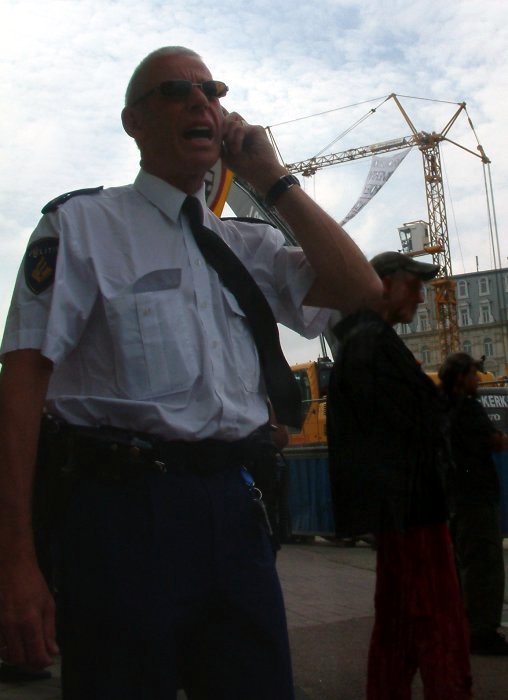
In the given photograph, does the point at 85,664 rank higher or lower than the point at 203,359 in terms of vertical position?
Result: lower

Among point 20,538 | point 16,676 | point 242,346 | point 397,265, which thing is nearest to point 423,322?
point 397,265

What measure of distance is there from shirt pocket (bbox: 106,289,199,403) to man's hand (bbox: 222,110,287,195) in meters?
0.36

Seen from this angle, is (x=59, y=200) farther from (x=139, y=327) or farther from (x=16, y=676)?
(x=16, y=676)

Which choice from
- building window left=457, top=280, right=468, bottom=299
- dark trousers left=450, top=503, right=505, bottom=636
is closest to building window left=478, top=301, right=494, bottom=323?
building window left=457, top=280, right=468, bottom=299

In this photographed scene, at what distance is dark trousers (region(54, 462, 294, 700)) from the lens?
1354 mm

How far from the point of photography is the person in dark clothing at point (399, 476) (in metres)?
1.48

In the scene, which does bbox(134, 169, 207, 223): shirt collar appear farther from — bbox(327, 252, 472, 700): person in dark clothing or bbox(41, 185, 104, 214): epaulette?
bbox(327, 252, 472, 700): person in dark clothing

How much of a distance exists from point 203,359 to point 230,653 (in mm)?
435

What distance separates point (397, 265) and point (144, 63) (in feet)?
1.81

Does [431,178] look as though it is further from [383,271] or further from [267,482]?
[267,482]

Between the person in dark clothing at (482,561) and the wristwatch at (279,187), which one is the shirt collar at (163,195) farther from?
the person in dark clothing at (482,561)

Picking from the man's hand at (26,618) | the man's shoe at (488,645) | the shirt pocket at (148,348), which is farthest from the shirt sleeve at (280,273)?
the man's shoe at (488,645)

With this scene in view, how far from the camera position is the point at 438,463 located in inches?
66.5

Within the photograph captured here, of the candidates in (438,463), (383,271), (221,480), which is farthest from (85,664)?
(383,271)
